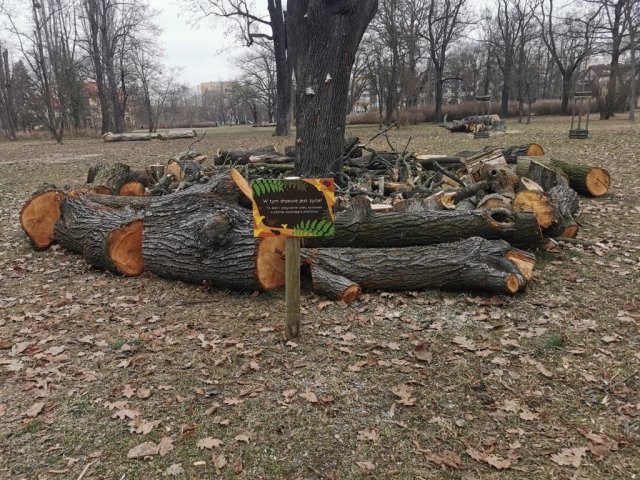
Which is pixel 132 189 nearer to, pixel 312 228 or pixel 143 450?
pixel 312 228

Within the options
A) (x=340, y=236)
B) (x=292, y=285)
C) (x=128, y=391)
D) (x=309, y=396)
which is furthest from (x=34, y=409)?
(x=340, y=236)

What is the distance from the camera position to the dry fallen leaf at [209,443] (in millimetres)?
Result: 2625

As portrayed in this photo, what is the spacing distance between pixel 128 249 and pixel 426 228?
11.6 ft

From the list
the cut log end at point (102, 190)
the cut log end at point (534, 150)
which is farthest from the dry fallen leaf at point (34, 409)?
the cut log end at point (534, 150)

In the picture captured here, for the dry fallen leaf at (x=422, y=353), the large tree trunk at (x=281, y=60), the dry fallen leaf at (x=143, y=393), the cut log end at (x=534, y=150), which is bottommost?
the dry fallen leaf at (x=143, y=393)

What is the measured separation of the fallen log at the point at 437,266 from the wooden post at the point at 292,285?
88 cm

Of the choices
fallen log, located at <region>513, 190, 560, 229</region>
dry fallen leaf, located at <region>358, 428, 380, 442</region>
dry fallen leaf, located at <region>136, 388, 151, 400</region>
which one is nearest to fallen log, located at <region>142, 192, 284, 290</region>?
dry fallen leaf, located at <region>136, 388, 151, 400</region>

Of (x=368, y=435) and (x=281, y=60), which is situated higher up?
(x=281, y=60)

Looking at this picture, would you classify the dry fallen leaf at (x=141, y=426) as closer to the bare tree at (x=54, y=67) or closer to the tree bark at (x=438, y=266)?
the tree bark at (x=438, y=266)

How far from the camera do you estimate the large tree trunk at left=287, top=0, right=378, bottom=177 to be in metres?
6.95

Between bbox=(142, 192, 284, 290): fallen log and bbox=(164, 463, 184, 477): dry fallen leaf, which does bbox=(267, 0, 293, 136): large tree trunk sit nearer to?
bbox=(142, 192, 284, 290): fallen log

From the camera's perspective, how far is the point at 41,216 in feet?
21.1

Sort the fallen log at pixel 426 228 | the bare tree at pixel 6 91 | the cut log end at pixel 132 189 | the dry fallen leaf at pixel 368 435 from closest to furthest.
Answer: the dry fallen leaf at pixel 368 435 → the fallen log at pixel 426 228 → the cut log end at pixel 132 189 → the bare tree at pixel 6 91

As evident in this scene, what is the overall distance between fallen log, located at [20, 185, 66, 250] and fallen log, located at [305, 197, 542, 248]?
13.1 feet
